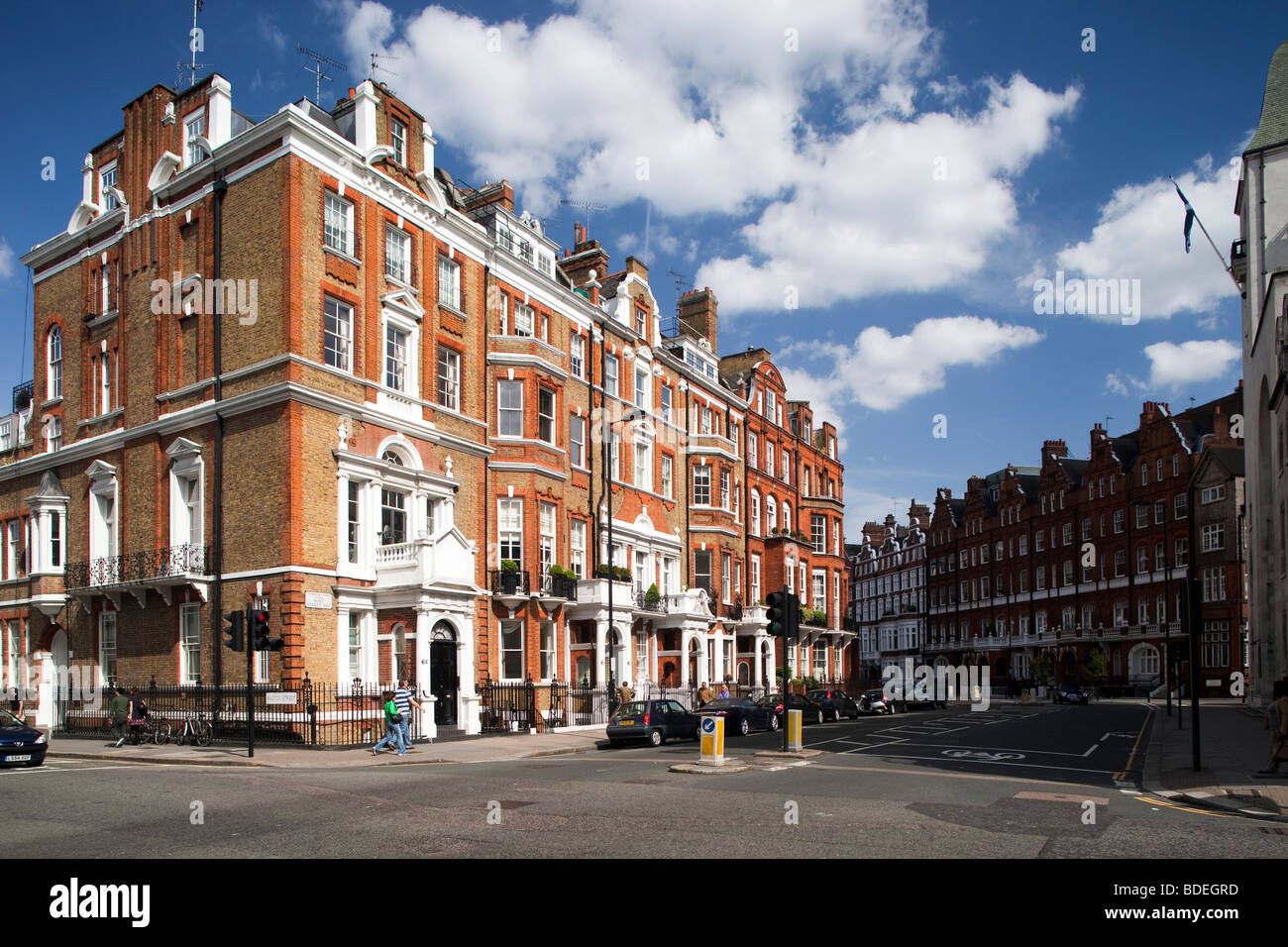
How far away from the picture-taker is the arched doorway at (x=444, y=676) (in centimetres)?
2886

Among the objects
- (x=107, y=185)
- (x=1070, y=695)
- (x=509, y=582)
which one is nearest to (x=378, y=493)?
(x=509, y=582)

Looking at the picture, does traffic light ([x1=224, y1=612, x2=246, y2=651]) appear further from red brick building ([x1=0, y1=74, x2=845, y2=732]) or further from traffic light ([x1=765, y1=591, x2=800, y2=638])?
traffic light ([x1=765, y1=591, x2=800, y2=638])

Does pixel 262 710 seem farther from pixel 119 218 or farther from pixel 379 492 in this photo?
pixel 119 218

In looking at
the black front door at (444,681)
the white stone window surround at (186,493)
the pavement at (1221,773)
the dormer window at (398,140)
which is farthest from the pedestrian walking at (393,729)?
the dormer window at (398,140)

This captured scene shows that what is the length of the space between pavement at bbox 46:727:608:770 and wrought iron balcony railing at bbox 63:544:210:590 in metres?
4.71

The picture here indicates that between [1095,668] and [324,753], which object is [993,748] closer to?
[324,753]

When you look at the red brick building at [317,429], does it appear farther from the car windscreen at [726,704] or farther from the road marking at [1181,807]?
the road marking at [1181,807]

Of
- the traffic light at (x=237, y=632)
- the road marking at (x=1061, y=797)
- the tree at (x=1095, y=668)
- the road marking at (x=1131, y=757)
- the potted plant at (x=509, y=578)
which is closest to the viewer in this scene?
the road marking at (x=1061, y=797)

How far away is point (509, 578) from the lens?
32.4m

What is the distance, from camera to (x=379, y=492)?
28141 mm

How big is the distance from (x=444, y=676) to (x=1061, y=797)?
19576mm

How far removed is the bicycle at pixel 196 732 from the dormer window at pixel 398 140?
57.5ft

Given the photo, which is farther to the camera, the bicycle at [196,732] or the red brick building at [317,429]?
the red brick building at [317,429]

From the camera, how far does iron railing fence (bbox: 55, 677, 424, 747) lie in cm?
2441
